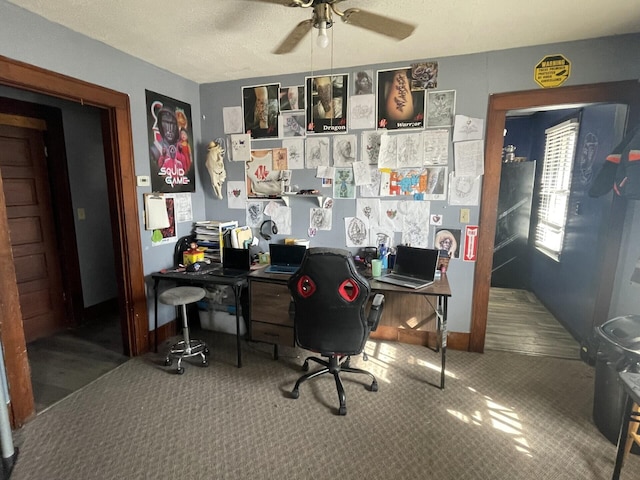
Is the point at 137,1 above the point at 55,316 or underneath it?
above

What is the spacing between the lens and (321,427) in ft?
6.49

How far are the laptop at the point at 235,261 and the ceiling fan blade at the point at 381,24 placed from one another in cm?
184

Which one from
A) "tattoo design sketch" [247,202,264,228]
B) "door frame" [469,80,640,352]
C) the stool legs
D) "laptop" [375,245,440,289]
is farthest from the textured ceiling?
the stool legs

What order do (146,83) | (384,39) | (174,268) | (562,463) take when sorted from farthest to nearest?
(174,268) → (146,83) → (384,39) → (562,463)

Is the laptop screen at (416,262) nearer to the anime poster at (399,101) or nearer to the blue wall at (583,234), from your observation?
the anime poster at (399,101)

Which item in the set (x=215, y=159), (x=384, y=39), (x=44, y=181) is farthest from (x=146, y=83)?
(x=384, y=39)

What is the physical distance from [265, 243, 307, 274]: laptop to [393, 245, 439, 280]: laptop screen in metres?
0.80

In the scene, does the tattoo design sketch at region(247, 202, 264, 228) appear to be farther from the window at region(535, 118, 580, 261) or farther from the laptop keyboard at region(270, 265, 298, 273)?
the window at region(535, 118, 580, 261)

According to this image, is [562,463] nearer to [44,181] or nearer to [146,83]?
[146,83]

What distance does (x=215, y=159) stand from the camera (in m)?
3.23

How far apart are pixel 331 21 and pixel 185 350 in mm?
2533

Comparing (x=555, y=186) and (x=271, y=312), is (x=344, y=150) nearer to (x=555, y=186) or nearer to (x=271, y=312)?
(x=271, y=312)

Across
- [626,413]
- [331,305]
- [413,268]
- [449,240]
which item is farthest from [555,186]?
[331,305]

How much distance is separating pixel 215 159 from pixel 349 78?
1471mm
